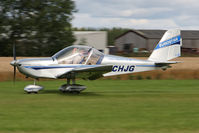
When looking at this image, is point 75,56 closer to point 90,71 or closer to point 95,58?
point 95,58

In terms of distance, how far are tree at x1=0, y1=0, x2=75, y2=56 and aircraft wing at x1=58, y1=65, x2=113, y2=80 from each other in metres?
21.3

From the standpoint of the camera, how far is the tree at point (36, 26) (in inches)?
1251

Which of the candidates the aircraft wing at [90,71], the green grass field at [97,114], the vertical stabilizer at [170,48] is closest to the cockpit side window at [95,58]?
the aircraft wing at [90,71]

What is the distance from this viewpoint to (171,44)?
1252cm

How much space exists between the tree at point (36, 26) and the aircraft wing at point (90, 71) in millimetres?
21294

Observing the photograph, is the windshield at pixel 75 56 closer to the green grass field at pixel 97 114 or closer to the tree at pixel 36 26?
the green grass field at pixel 97 114

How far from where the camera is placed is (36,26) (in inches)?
1257

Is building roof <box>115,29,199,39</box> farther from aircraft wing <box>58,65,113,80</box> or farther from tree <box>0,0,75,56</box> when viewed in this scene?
aircraft wing <box>58,65,113,80</box>

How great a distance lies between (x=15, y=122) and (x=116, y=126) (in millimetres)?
2011

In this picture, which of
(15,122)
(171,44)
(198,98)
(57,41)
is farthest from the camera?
(57,41)

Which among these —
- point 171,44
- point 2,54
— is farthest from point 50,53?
point 171,44

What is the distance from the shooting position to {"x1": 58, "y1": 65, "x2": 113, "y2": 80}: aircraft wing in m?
10.5

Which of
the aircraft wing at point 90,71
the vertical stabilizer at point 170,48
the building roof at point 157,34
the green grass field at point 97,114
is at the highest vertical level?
the building roof at point 157,34

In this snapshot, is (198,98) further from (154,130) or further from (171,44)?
(154,130)
